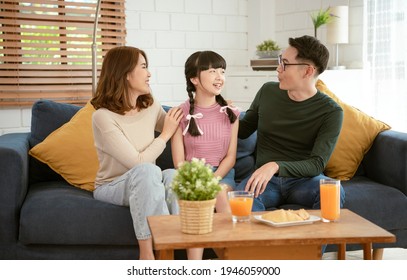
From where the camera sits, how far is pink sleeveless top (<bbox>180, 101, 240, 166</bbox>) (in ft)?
9.62

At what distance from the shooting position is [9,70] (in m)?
4.59

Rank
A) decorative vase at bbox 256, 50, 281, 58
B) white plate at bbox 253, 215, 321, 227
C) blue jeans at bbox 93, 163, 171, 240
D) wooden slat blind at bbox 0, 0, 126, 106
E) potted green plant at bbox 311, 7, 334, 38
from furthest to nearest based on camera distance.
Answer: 1. decorative vase at bbox 256, 50, 281, 58
2. potted green plant at bbox 311, 7, 334, 38
3. wooden slat blind at bbox 0, 0, 126, 106
4. blue jeans at bbox 93, 163, 171, 240
5. white plate at bbox 253, 215, 321, 227

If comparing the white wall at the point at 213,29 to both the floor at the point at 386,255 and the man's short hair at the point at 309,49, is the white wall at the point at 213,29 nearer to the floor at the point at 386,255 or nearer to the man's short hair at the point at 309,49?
the floor at the point at 386,255

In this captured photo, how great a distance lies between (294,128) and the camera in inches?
116

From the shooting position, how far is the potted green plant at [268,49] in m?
5.02

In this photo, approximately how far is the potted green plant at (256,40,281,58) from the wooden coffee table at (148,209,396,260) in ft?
9.92

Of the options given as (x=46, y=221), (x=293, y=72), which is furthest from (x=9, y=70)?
(x=293, y=72)

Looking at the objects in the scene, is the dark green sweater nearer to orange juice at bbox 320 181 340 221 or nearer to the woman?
the woman

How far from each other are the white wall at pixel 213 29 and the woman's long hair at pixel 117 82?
224 cm

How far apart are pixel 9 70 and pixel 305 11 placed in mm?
2462

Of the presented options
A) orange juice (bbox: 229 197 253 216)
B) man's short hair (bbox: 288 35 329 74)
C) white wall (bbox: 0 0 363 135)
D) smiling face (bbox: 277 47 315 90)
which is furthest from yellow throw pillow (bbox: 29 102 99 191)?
white wall (bbox: 0 0 363 135)

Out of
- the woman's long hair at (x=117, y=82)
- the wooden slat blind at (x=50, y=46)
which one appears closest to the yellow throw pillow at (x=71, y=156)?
the woman's long hair at (x=117, y=82)

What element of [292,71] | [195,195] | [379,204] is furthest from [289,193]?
[195,195]

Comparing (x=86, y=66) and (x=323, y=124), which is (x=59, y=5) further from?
(x=323, y=124)
